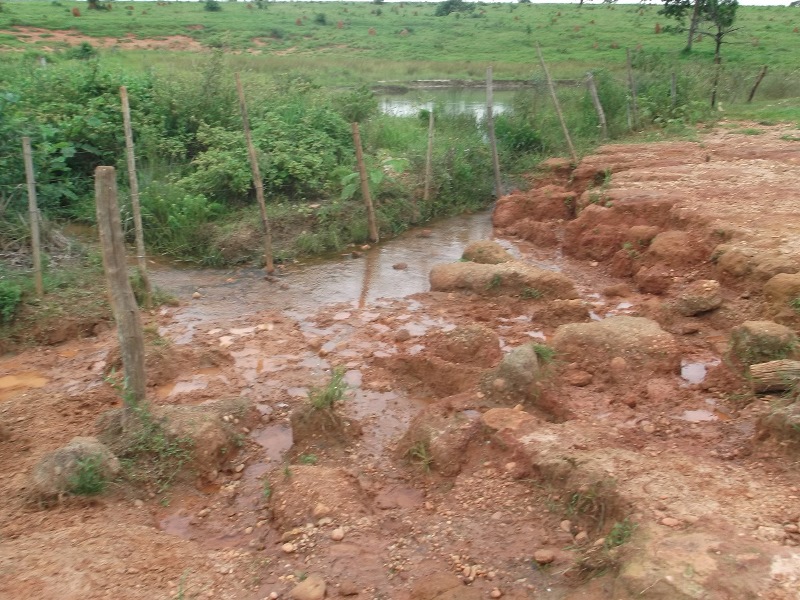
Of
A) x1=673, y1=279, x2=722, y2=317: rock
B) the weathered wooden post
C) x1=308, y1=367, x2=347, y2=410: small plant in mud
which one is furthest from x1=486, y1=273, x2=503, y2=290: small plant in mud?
the weathered wooden post

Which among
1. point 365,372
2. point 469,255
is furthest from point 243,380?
point 469,255

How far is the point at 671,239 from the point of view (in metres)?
8.06

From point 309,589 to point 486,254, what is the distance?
554 centimetres

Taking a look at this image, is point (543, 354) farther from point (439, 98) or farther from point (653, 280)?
point (439, 98)

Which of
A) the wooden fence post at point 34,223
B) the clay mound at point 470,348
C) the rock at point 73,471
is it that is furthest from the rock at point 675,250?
the wooden fence post at point 34,223

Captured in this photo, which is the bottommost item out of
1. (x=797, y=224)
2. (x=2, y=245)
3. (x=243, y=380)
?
(x=243, y=380)

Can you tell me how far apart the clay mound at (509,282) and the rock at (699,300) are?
120cm

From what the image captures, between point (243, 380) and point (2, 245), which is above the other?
point (2, 245)

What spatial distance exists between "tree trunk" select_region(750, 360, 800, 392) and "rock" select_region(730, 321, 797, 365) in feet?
0.92

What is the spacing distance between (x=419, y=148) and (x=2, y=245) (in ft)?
21.0

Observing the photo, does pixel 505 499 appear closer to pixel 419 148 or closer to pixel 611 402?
pixel 611 402

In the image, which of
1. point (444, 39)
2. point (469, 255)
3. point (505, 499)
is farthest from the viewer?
point (444, 39)

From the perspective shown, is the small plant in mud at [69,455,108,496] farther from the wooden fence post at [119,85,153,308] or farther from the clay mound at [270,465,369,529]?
the wooden fence post at [119,85,153,308]

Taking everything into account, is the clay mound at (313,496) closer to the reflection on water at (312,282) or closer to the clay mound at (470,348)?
the clay mound at (470,348)
